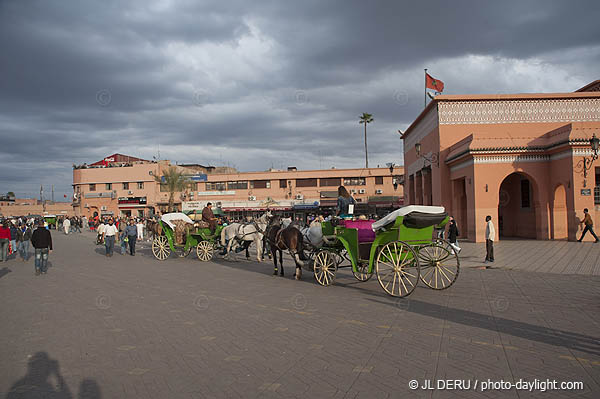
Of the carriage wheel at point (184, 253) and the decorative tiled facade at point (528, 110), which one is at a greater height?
the decorative tiled facade at point (528, 110)

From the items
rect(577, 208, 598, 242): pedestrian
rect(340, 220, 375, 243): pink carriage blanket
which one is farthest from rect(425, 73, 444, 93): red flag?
rect(340, 220, 375, 243): pink carriage blanket

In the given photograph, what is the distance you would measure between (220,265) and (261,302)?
6.90 metres

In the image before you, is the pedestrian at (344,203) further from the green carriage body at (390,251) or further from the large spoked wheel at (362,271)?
the large spoked wheel at (362,271)

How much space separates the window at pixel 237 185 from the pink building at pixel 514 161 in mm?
28885

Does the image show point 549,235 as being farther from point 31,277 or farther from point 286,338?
point 31,277

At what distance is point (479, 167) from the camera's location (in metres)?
21.0

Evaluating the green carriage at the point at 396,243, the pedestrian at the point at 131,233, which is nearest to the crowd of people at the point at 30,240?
the pedestrian at the point at 131,233

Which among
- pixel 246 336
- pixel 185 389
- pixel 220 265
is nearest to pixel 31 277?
pixel 220 265

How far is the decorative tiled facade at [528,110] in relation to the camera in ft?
77.8

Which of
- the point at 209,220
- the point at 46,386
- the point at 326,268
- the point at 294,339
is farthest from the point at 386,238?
the point at 209,220

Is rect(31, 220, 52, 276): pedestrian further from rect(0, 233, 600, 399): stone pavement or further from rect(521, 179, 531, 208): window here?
rect(521, 179, 531, 208): window

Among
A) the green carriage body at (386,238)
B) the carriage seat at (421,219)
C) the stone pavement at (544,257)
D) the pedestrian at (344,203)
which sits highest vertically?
the pedestrian at (344,203)

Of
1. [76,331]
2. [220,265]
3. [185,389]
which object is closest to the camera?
[185,389]

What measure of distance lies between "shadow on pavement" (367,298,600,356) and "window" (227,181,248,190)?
1873 inches
